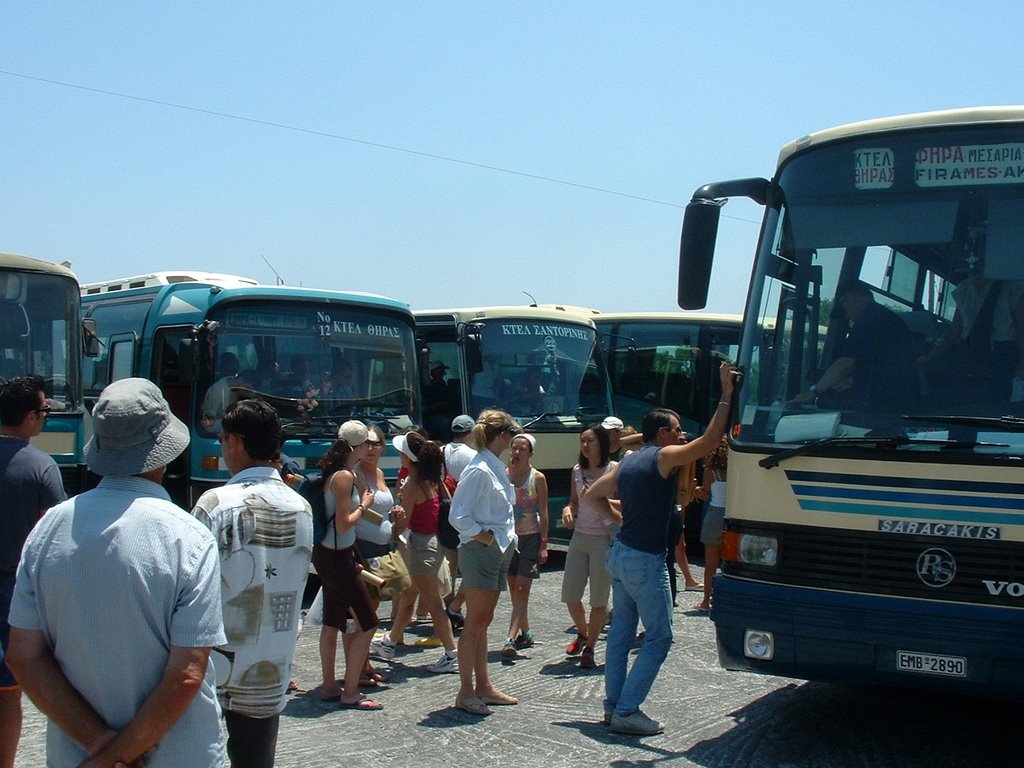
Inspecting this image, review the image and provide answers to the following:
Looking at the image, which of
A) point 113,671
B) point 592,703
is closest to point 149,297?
point 592,703

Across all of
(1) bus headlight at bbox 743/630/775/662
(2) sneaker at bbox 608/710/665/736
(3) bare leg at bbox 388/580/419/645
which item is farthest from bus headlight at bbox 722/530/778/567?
(3) bare leg at bbox 388/580/419/645

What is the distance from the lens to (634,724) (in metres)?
6.70

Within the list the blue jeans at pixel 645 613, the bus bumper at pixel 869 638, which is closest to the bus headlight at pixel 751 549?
the bus bumper at pixel 869 638

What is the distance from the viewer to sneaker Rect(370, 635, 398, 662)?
8.77 meters

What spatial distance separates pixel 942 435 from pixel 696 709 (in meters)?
2.57

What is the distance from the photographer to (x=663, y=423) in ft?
23.0

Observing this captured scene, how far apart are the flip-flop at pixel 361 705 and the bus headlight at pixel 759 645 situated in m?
2.45

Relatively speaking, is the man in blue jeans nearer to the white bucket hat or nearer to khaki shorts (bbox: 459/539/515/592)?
khaki shorts (bbox: 459/539/515/592)

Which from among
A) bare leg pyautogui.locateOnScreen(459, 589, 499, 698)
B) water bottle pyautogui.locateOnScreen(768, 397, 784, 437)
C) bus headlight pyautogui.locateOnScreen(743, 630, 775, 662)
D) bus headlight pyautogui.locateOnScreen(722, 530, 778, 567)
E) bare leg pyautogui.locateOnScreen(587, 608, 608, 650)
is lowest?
bare leg pyautogui.locateOnScreen(587, 608, 608, 650)

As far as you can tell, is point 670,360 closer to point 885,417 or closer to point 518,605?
point 518,605

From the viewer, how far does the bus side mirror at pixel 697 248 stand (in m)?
6.77

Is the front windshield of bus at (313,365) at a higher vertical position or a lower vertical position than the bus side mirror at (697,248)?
lower

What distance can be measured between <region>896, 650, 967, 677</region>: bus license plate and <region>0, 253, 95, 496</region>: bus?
7899 millimetres

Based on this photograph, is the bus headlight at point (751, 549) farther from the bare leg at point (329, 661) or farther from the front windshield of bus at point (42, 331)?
the front windshield of bus at point (42, 331)
